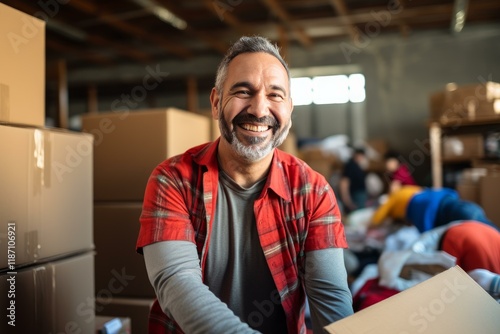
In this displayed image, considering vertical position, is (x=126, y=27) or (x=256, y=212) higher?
(x=126, y=27)

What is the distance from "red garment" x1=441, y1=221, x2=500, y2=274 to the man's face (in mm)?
1129

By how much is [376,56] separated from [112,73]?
15.1 ft

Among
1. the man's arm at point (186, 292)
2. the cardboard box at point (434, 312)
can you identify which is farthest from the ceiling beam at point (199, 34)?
the cardboard box at point (434, 312)

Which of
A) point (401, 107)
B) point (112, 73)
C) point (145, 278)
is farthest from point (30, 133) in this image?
point (112, 73)

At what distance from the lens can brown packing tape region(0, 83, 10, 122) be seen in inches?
48.2

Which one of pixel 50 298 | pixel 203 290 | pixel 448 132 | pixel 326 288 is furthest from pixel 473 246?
pixel 448 132

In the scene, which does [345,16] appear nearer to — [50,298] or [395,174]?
[395,174]

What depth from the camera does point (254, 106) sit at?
1208 millimetres

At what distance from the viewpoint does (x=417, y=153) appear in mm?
6824

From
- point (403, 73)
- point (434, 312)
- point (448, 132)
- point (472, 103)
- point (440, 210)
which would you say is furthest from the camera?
point (403, 73)

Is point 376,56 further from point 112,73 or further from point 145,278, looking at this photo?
point 145,278

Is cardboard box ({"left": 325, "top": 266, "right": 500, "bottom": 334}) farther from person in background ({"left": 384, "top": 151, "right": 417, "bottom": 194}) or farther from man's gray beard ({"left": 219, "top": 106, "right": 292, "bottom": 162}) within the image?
person in background ({"left": 384, "top": 151, "right": 417, "bottom": 194})

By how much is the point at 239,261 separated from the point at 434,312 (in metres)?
0.51

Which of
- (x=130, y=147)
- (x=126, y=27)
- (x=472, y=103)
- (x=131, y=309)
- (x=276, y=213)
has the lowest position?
Result: (x=131, y=309)
